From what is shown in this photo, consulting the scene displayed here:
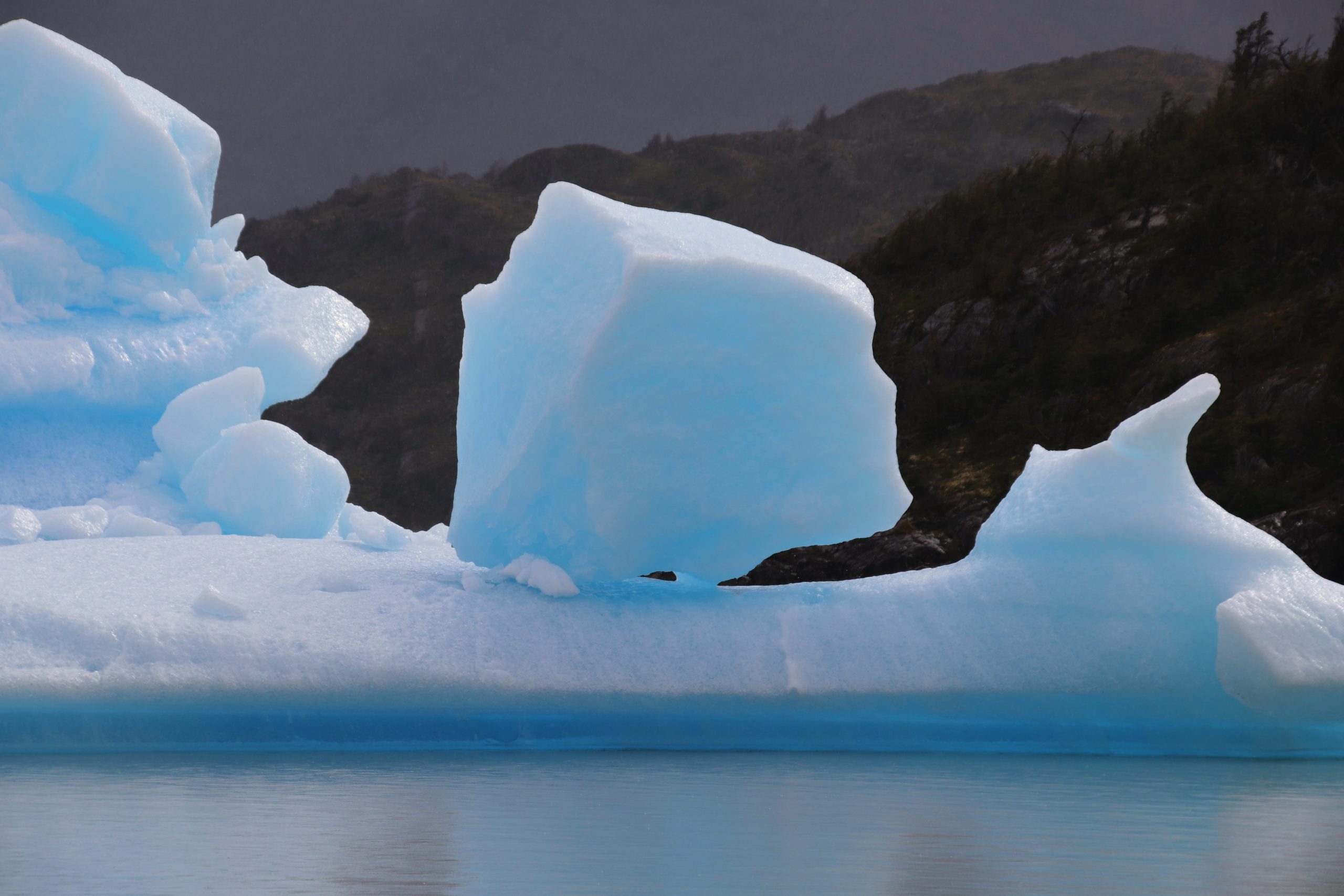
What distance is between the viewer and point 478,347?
25.4 ft

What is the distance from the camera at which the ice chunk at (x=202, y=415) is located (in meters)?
9.99

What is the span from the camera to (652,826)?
4.24m

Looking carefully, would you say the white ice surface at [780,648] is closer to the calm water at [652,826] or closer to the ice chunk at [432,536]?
the calm water at [652,826]

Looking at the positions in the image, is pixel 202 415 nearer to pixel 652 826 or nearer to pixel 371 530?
pixel 371 530

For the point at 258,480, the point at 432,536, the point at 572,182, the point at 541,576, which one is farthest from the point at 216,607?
the point at 572,182

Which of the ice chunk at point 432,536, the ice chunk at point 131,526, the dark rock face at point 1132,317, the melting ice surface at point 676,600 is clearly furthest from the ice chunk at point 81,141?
the dark rock face at point 1132,317

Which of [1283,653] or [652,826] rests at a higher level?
[1283,653]

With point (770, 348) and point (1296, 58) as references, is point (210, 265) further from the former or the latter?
point (1296, 58)

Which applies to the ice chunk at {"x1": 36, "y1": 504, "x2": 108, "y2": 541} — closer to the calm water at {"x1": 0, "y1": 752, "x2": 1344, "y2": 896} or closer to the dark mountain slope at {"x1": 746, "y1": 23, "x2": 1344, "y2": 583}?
the calm water at {"x1": 0, "y1": 752, "x2": 1344, "y2": 896}

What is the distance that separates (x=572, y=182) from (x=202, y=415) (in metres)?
30.6

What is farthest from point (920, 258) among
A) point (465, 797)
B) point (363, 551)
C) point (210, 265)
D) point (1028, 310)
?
point (465, 797)

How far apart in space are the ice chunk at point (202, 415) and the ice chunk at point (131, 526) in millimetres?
948

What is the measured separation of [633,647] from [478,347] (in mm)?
2237

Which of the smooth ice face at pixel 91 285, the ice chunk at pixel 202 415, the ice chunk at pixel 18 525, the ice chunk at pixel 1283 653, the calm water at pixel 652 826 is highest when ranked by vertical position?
the smooth ice face at pixel 91 285
